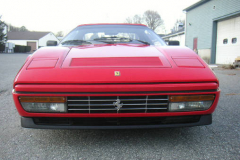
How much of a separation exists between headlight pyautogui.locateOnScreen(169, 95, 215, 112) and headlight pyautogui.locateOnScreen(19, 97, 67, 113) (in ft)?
2.75

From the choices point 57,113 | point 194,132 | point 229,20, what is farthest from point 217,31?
point 57,113

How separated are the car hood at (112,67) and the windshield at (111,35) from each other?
0.56 m

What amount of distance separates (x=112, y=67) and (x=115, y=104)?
316 mm

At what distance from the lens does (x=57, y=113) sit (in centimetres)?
174

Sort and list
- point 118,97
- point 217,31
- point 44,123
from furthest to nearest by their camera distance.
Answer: point 217,31 < point 44,123 < point 118,97

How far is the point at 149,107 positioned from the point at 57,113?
709 mm

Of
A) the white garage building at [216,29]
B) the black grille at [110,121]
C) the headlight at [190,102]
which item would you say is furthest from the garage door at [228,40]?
the black grille at [110,121]

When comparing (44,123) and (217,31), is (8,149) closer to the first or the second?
(44,123)

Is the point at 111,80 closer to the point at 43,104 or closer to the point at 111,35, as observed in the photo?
the point at 43,104

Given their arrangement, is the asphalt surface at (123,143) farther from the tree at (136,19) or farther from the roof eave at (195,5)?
the tree at (136,19)

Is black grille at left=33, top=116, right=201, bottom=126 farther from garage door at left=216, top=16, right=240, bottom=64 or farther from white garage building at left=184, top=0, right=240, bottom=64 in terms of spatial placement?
garage door at left=216, top=16, right=240, bottom=64

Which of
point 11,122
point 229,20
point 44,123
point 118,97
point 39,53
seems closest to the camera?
point 118,97

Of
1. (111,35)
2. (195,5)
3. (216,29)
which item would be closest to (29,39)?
(195,5)

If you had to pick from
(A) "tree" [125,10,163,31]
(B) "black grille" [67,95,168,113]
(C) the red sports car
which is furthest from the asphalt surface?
(A) "tree" [125,10,163,31]
